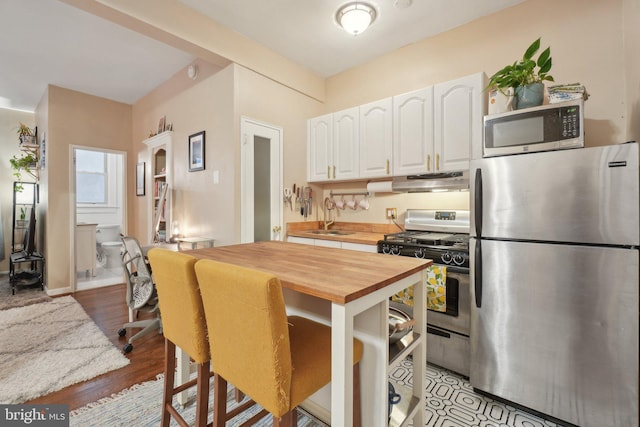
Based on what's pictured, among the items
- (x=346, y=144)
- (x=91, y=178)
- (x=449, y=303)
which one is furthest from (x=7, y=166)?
(x=449, y=303)

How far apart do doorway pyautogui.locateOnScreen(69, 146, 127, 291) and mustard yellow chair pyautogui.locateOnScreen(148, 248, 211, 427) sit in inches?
158

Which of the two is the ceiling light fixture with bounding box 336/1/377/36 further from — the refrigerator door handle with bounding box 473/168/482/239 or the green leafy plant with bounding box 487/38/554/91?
the refrigerator door handle with bounding box 473/168/482/239

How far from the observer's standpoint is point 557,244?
1512 millimetres

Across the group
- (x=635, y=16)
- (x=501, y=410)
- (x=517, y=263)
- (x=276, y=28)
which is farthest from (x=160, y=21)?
(x=501, y=410)

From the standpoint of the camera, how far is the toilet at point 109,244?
5.04m

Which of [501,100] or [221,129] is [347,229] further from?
[501,100]

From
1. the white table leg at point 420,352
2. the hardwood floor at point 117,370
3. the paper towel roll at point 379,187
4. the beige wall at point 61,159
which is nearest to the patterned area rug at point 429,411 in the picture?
the hardwood floor at point 117,370

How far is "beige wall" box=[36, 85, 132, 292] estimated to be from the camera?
3779 mm

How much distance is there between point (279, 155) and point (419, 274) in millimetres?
2356

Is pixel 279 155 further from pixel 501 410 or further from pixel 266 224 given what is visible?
pixel 501 410

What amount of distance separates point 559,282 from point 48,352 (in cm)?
367

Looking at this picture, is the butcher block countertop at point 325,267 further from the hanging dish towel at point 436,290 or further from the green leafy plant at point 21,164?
the green leafy plant at point 21,164

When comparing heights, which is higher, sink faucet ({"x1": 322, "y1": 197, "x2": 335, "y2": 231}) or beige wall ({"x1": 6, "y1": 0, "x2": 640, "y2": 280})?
beige wall ({"x1": 6, "y1": 0, "x2": 640, "y2": 280})

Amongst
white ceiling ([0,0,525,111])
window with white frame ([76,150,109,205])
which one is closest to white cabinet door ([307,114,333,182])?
white ceiling ([0,0,525,111])
